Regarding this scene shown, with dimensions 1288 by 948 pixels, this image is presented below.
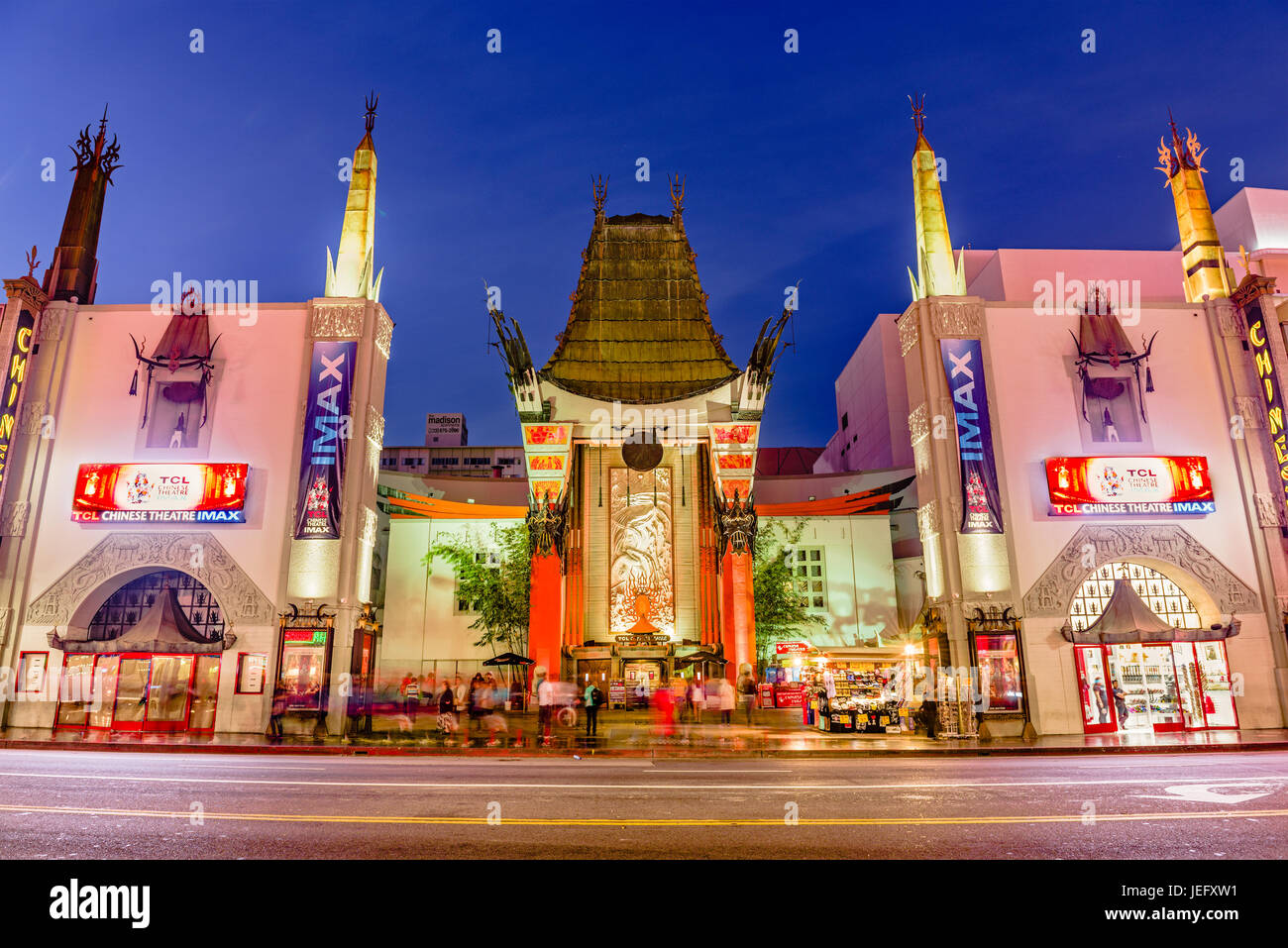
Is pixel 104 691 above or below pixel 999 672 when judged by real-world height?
below

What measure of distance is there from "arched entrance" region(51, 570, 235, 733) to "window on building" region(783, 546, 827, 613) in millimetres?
27334

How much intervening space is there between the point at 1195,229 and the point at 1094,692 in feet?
59.4

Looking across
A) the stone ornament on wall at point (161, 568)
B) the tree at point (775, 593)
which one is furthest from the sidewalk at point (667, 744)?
the tree at point (775, 593)

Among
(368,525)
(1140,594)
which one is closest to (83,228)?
(368,525)

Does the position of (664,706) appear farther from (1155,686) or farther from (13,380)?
(13,380)

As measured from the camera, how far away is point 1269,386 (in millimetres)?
26094

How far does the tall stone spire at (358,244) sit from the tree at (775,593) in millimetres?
20798

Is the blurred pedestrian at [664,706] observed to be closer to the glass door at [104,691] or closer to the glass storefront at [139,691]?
the glass storefront at [139,691]

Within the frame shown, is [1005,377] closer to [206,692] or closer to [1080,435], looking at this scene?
[1080,435]

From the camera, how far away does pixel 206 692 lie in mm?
24641

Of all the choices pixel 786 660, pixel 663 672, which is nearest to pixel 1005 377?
pixel 786 660

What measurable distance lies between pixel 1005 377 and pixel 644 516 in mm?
16197

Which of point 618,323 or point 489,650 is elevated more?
point 618,323
